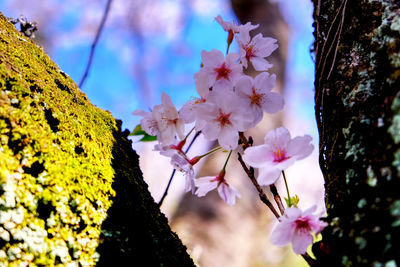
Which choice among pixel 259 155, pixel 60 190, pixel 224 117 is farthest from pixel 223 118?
pixel 60 190

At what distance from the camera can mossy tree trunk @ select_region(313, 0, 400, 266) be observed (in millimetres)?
432

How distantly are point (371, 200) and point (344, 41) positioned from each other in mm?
375

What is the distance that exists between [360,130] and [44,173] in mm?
551

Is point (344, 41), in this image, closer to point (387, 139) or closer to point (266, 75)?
point (266, 75)

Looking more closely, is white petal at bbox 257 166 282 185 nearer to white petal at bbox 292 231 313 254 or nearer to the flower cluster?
the flower cluster

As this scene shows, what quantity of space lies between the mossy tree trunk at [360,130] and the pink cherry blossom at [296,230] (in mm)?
24

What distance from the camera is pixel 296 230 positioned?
561 mm

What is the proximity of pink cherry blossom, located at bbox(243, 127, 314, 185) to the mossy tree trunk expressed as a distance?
0.27 ft

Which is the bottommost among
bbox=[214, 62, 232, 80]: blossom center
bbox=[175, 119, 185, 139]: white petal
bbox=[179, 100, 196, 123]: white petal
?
bbox=[175, 119, 185, 139]: white petal

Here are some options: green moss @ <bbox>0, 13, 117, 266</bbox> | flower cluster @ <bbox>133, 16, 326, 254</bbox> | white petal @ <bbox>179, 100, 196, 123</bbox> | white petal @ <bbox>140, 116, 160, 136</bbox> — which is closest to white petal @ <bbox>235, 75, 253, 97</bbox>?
flower cluster @ <bbox>133, 16, 326, 254</bbox>

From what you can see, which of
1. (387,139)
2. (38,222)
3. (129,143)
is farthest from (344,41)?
(38,222)

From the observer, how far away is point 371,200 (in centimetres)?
46

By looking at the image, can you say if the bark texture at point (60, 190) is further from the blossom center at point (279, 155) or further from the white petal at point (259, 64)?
the white petal at point (259, 64)

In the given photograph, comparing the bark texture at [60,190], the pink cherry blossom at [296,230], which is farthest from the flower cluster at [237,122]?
the bark texture at [60,190]
